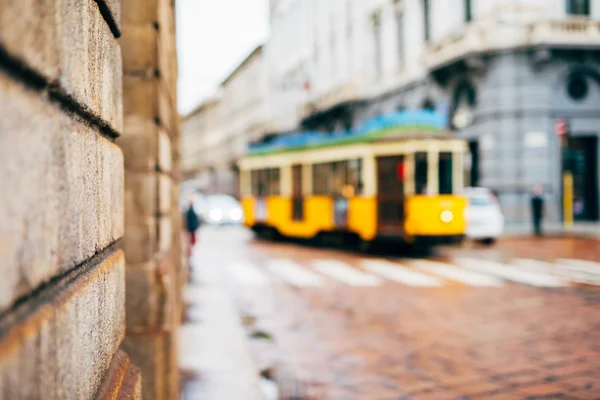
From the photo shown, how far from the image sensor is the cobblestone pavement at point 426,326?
213 inches

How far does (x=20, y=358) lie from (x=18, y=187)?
0.77 ft

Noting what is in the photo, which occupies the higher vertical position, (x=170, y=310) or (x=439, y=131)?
(x=439, y=131)

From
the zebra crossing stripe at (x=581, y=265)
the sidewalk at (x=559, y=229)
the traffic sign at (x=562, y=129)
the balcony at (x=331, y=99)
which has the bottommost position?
the zebra crossing stripe at (x=581, y=265)

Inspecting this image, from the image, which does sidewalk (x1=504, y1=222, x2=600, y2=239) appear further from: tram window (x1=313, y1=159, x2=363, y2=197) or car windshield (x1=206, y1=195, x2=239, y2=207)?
car windshield (x1=206, y1=195, x2=239, y2=207)

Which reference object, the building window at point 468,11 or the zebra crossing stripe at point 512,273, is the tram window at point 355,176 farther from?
the building window at point 468,11

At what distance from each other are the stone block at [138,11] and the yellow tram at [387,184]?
11906 mm

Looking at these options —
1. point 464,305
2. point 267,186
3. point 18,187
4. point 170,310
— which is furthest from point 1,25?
point 267,186

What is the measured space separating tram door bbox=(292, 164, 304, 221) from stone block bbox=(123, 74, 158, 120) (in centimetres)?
1538

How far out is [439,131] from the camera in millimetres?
15828

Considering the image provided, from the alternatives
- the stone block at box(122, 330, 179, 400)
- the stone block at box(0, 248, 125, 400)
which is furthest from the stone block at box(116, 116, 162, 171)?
the stone block at box(0, 248, 125, 400)

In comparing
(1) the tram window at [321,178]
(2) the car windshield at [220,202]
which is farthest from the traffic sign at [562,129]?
(2) the car windshield at [220,202]

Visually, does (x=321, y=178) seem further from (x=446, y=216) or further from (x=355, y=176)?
(x=446, y=216)

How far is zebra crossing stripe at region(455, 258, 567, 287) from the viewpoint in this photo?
10.8 m

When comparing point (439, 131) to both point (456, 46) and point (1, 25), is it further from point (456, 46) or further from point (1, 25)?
point (1, 25)
